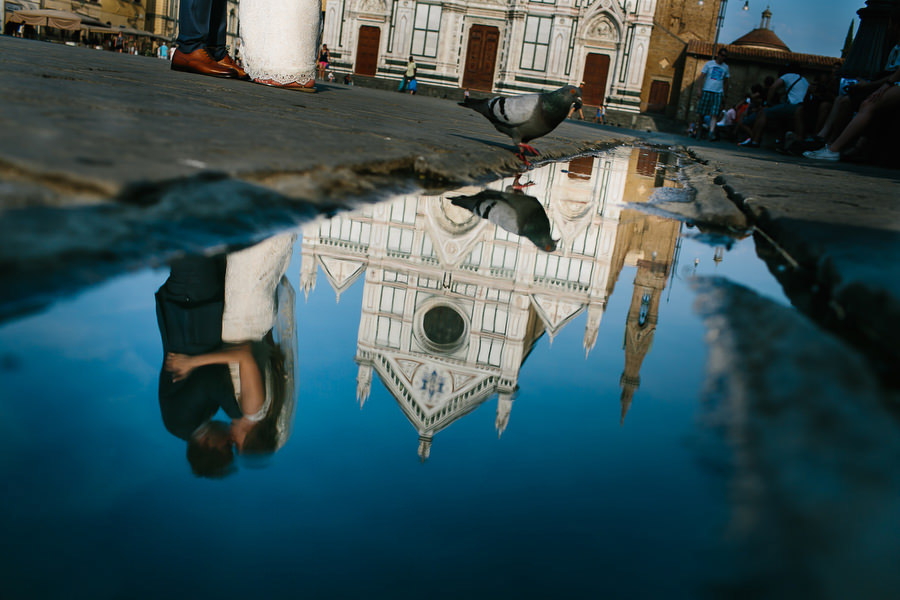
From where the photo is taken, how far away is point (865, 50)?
1100 centimetres

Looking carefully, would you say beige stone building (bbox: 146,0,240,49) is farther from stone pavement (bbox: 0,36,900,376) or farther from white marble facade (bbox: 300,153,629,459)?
white marble facade (bbox: 300,153,629,459)

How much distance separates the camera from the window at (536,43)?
1129 inches

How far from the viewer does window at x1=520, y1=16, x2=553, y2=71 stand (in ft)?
94.1

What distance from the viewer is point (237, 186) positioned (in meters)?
1.58

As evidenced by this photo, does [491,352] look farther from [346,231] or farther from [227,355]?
[346,231]

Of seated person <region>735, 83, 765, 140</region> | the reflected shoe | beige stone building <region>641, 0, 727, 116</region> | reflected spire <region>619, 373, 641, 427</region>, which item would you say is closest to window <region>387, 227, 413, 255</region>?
reflected spire <region>619, 373, 641, 427</region>

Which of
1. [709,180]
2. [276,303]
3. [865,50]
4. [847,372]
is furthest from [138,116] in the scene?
[865,50]

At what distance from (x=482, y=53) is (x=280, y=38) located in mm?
24516

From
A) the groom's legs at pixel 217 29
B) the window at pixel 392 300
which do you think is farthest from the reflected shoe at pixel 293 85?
the window at pixel 392 300

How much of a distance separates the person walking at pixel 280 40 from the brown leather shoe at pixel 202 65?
21 centimetres

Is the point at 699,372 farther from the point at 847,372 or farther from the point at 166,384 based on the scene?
the point at 166,384

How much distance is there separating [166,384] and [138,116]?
195 cm

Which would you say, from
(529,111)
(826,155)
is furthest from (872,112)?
(529,111)

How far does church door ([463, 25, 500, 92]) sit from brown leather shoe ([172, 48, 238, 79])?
2385cm
